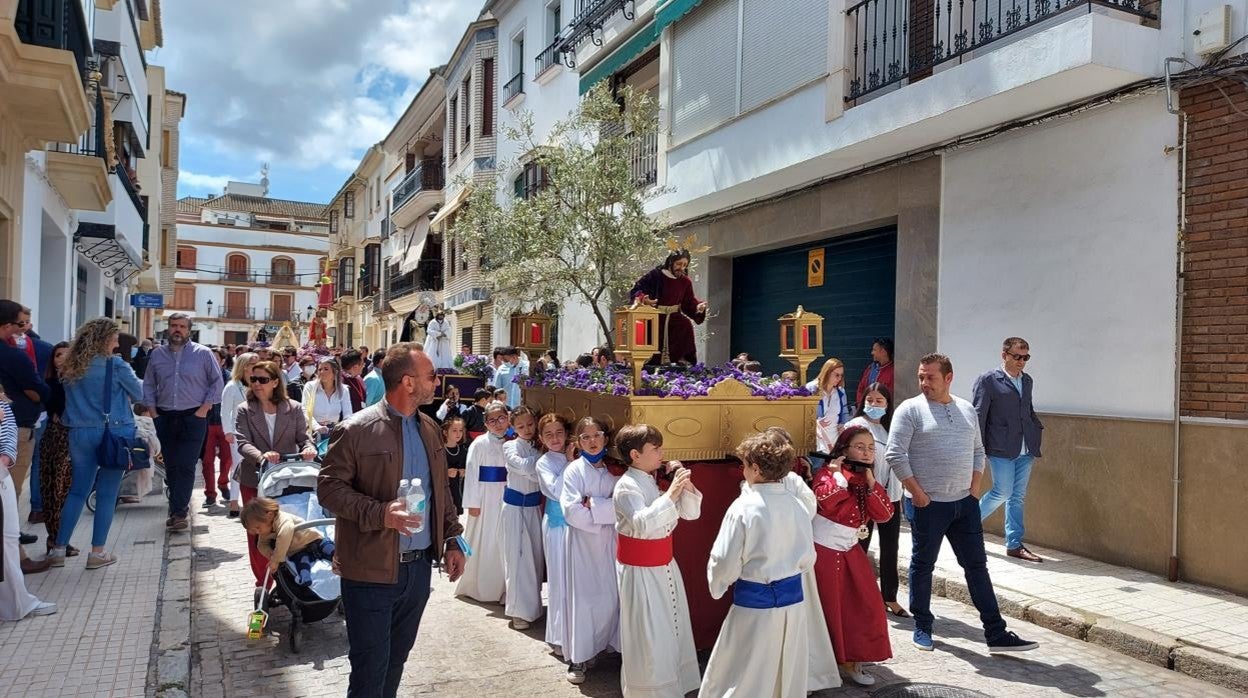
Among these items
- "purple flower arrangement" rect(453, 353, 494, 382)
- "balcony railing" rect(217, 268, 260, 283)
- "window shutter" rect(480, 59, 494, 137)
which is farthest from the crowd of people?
"balcony railing" rect(217, 268, 260, 283)

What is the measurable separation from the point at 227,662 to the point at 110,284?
20.1 m

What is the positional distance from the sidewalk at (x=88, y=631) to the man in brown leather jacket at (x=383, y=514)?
1.85m

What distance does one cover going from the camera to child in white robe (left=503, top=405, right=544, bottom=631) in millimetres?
5625

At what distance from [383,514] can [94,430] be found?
447 cm

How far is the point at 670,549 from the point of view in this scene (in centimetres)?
443

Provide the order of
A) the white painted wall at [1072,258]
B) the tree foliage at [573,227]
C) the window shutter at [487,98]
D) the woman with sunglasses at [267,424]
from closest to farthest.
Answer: the woman with sunglasses at [267,424], the white painted wall at [1072,258], the tree foliage at [573,227], the window shutter at [487,98]

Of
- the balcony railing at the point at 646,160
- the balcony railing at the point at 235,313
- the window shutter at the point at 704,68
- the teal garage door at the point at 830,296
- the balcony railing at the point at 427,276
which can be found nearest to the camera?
the teal garage door at the point at 830,296

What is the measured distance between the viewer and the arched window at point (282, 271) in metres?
61.0

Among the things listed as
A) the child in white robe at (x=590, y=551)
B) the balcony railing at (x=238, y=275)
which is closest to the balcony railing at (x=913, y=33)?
the child in white robe at (x=590, y=551)

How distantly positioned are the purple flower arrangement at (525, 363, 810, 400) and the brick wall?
3483 mm

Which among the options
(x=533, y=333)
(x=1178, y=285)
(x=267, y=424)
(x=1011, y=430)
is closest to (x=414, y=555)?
(x=267, y=424)

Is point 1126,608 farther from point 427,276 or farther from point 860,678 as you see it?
point 427,276

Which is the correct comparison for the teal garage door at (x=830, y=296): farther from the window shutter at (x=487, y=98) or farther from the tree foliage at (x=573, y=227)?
the window shutter at (x=487, y=98)

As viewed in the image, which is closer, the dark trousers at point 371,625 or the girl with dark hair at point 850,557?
the dark trousers at point 371,625
